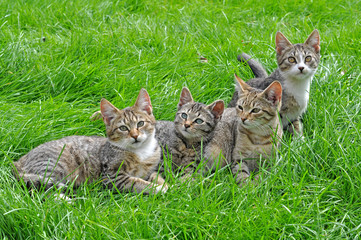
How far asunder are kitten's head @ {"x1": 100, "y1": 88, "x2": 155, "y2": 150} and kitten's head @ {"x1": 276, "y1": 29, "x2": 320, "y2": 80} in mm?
1740

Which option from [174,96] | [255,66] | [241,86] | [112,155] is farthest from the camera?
[255,66]

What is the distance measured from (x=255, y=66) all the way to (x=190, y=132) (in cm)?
168

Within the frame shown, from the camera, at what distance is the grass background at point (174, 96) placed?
3.50 m

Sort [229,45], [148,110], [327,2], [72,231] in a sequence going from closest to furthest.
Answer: [72,231] → [148,110] → [229,45] → [327,2]

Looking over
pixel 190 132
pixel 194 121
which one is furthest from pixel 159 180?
pixel 194 121

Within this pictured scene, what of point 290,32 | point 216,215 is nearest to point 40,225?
point 216,215

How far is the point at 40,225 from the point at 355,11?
672 cm

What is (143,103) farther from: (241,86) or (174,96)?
(241,86)

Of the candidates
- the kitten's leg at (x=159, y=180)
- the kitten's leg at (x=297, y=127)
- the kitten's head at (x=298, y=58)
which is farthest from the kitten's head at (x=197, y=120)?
the kitten's head at (x=298, y=58)

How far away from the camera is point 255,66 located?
602cm

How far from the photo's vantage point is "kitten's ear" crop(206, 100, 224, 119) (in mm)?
4902

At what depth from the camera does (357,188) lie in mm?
3848

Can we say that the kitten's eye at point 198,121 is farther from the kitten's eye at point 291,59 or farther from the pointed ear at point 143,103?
the kitten's eye at point 291,59

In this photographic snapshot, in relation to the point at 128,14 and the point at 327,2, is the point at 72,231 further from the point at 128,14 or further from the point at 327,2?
the point at 327,2
